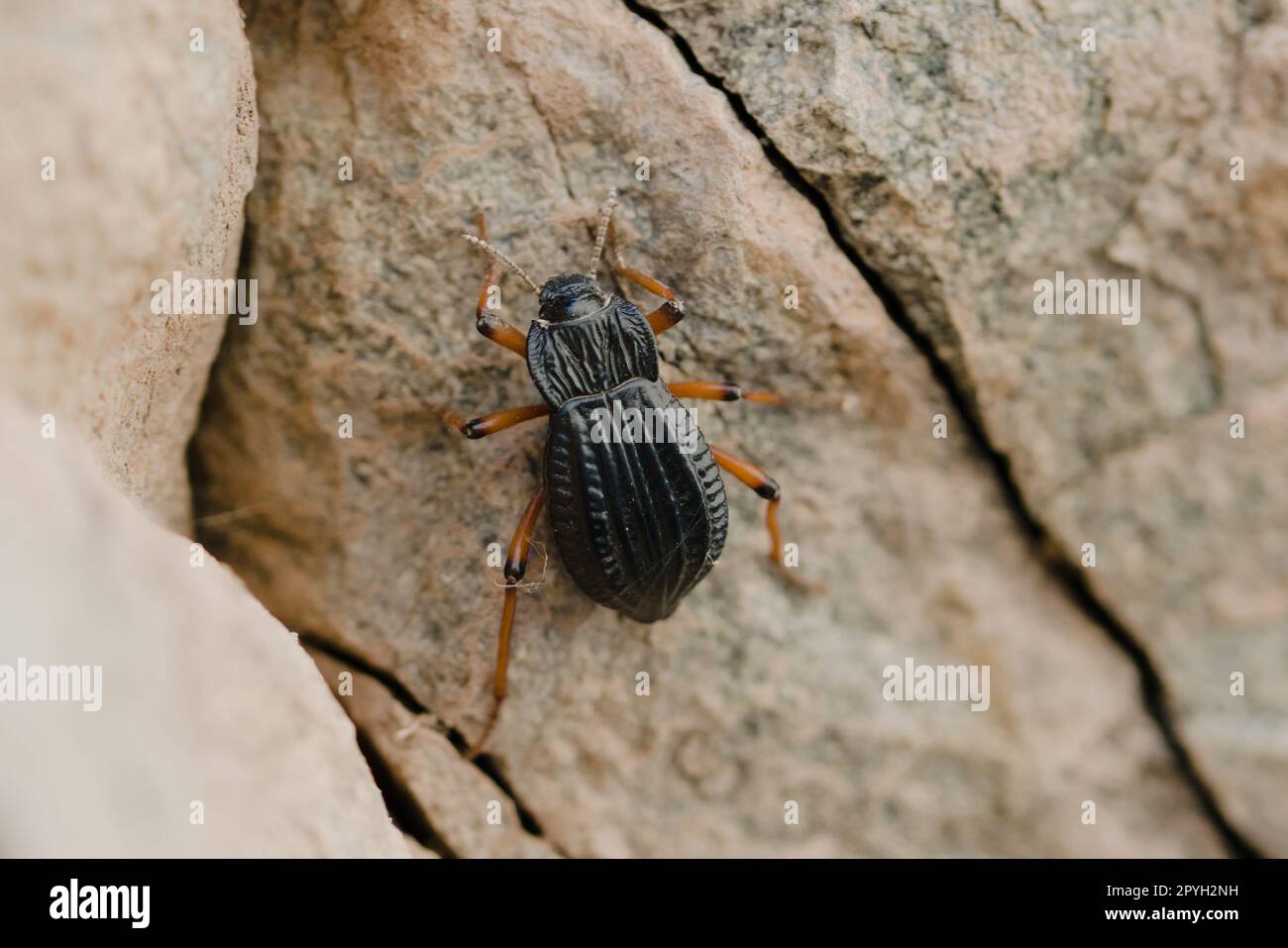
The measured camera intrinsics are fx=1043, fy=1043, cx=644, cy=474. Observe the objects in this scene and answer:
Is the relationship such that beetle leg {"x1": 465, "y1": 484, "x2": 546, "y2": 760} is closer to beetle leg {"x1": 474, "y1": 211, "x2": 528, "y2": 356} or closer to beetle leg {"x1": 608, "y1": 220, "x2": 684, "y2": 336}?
beetle leg {"x1": 474, "y1": 211, "x2": 528, "y2": 356}

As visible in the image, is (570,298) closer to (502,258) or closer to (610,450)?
(502,258)

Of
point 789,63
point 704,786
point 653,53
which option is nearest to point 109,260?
point 653,53

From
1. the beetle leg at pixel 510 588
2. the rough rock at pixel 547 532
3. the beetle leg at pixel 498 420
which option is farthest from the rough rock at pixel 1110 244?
the beetle leg at pixel 510 588

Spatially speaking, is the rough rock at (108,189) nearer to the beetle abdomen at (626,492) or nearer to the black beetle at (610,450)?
the black beetle at (610,450)

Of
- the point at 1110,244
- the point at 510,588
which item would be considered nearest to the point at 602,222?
the point at 510,588

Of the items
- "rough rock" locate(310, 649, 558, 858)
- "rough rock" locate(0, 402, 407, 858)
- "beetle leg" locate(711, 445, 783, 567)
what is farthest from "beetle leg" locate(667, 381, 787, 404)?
"rough rock" locate(0, 402, 407, 858)
